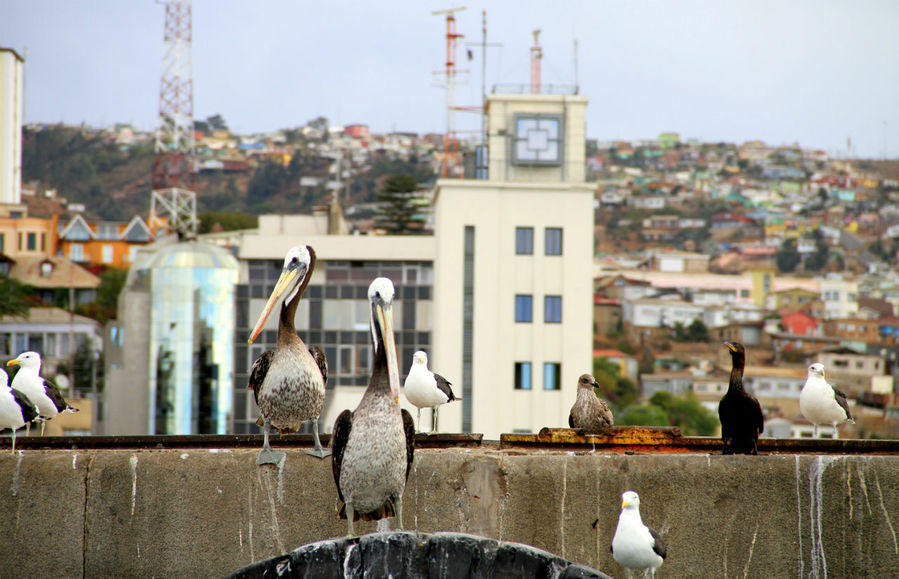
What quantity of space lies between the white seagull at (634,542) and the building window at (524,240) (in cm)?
5013

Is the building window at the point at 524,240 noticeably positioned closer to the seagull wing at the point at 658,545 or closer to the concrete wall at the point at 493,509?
the concrete wall at the point at 493,509

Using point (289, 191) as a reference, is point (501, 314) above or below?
below

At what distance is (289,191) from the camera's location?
187625 millimetres

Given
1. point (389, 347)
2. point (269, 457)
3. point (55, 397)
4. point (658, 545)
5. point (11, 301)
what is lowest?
point (658, 545)

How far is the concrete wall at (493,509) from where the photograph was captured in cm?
802

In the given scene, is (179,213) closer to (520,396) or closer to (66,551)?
(520,396)


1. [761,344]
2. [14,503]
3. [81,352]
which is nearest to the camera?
[14,503]

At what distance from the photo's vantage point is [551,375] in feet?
187

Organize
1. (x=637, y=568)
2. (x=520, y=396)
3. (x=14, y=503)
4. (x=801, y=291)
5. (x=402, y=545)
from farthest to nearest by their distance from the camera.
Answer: (x=801, y=291) → (x=520, y=396) → (x=14, y=503) → (x=637, y=568) → (x=402, y=545)

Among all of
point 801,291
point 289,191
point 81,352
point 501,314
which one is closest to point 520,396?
point 501,314

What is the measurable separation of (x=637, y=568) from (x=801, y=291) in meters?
162

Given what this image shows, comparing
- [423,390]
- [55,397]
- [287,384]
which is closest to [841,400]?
[423,390]

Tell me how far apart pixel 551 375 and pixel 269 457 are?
161ft

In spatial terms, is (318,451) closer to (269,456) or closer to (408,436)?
(269,456)
